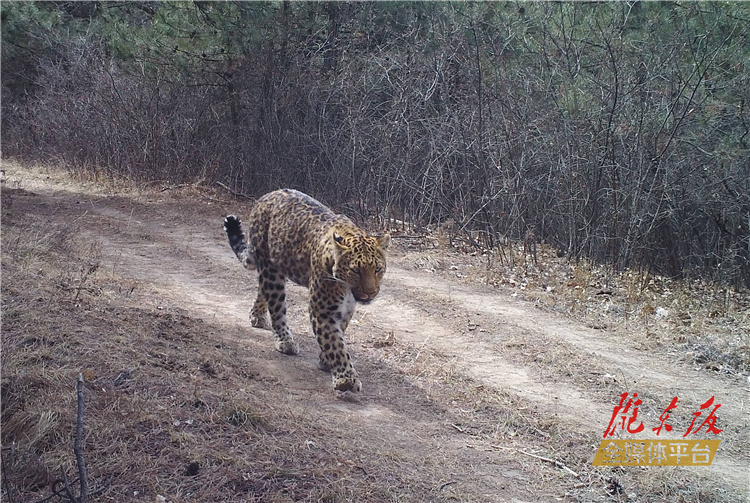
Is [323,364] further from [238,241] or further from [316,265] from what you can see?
[238,241]

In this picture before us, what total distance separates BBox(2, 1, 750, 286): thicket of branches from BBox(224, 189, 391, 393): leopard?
5400 mm

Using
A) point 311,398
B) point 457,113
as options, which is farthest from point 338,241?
point 457,113

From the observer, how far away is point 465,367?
7.03 m

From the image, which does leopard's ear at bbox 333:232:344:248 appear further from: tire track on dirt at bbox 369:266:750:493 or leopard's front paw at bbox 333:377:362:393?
tire track on dirt at bbox 369:266:750:493

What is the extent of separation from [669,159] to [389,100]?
18.4 feet

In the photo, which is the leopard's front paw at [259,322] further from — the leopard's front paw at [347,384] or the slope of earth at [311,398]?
the leopard's front paw at [347,384]

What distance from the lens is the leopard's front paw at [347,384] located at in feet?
19.4

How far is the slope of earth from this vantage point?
4145 mm

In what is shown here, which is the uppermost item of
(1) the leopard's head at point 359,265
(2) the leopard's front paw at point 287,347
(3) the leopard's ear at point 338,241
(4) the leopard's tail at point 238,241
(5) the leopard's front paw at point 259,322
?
(3) the leopard's ear at point 338,241

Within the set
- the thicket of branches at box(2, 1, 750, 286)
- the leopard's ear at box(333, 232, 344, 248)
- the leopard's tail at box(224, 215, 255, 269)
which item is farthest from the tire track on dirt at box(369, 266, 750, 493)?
the thicket of branches at box(2, 1, 750, 286)

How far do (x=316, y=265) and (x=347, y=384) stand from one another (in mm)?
1084

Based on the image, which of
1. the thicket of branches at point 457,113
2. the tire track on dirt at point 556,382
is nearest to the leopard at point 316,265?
the tire track on dirt at point 556,382

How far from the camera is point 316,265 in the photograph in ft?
20.7

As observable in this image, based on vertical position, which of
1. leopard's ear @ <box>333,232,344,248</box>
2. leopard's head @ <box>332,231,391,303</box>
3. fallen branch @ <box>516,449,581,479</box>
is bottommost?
fallen branch @ <box>516,449,581,479</box>
